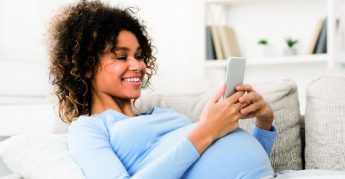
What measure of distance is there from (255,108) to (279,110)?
1.03ft

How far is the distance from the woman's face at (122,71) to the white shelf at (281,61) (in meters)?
1.70

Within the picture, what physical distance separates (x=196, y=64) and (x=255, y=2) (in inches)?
21.9

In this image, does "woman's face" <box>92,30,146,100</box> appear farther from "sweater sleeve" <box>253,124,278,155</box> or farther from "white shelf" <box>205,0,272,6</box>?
"white shelf" <box>205,0,272,6</box>

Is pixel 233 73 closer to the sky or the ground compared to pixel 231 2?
closer to the ground

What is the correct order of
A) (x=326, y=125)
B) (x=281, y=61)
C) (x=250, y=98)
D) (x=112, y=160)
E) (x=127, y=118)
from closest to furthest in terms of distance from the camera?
(x=112, y=160), (x=250, y=98), (x=127, y=118), (x=326, y=125), (x=281, y=61)

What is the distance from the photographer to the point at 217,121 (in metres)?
1.22

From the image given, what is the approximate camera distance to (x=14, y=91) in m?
2.63

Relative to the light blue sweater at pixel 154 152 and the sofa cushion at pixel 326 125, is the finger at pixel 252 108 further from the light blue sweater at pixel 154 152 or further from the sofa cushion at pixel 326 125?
the sofa cushion at pixel 326 125

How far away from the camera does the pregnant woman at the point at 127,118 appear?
1188 mm

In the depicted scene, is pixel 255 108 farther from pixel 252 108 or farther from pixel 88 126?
pixel 88 126

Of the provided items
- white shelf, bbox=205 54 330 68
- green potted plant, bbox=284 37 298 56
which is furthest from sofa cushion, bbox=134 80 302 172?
green potted plant, bbox=284 37 298 56

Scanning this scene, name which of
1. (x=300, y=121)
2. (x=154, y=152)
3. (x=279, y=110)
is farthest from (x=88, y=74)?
(x=300, y=121)

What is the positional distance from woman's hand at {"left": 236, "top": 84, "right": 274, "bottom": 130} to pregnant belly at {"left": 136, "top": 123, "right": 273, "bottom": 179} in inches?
3.4

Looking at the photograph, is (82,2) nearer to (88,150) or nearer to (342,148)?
(88,150)
